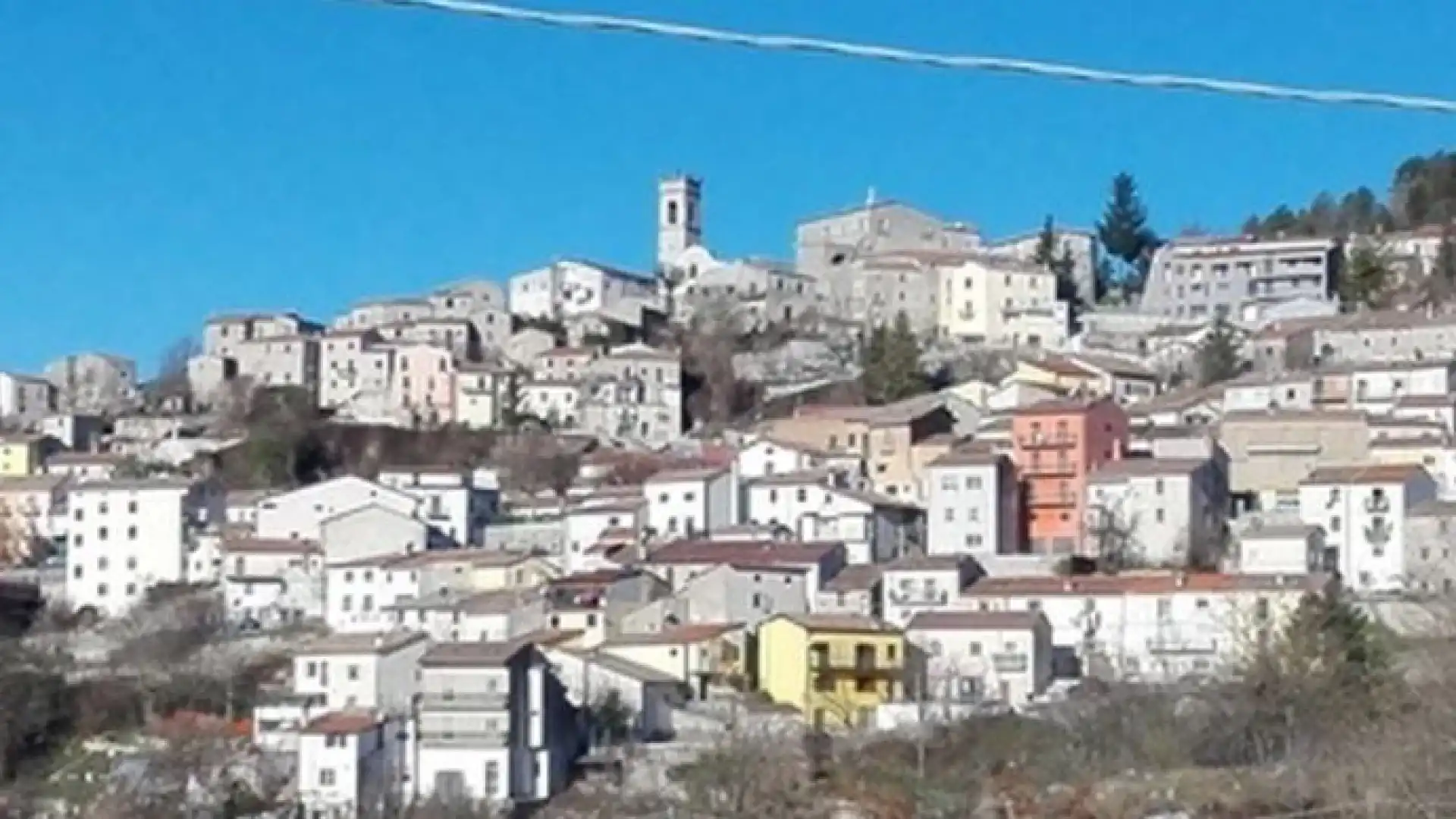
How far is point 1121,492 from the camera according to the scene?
2164 cm

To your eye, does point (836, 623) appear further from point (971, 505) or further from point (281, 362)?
point (281, 362)

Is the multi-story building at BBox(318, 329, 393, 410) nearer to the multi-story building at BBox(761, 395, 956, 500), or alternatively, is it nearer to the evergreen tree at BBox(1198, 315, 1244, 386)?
the multi-story building at BBox(761, 395, 956, 500)

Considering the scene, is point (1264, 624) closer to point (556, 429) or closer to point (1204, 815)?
point (1204, 815)

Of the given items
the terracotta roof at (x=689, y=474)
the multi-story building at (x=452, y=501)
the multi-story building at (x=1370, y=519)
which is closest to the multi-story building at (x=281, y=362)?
the multi-story building at (x=452, y=501)

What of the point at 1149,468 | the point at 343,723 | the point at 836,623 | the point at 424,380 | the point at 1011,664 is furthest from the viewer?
the point at 424,380

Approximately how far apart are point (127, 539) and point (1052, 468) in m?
8.66

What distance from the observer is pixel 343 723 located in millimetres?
18312

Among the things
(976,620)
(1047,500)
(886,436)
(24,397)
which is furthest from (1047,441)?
(24,397)

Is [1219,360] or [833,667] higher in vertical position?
[1219,360]

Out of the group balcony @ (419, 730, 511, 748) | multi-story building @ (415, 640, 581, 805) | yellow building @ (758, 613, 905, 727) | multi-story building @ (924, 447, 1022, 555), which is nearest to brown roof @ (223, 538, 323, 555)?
multi-story building @ (415, 640, 581, 805)

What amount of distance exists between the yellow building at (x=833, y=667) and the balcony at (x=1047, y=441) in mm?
3951

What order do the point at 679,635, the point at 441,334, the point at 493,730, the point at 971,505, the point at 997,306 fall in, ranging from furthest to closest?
1. the point at 997,306
2. the point at 441,334
3. the point at 971,505
4. the point at 679,635
5. the point at 493,730

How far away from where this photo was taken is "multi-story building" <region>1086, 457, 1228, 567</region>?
70.0 ft

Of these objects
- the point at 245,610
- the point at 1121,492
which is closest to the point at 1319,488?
the point at 1121,492
